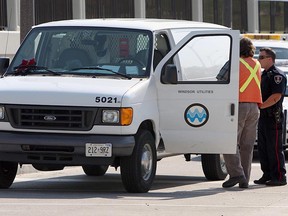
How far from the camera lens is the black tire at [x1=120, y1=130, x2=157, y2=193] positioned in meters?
12.1

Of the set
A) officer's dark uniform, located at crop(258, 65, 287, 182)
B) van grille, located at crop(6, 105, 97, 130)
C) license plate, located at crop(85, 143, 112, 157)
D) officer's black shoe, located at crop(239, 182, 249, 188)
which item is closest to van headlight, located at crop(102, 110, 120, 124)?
van grille, located at crop(6, 105, 97, 130)

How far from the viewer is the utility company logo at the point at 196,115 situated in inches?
502

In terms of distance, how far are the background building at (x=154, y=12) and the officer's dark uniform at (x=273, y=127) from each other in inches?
618

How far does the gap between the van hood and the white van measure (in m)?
0.01

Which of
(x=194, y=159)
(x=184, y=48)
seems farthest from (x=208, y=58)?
(x=194, y=159)

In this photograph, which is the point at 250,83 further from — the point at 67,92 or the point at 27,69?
the point at 27,69

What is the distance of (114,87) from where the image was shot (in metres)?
12.1

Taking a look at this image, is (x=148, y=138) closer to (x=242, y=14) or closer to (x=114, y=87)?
(x=114, y=87)

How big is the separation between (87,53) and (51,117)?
124 centimetres

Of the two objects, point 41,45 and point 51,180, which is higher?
point 41,45

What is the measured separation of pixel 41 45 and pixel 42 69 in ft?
1.56

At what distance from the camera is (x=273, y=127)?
13.6 meters

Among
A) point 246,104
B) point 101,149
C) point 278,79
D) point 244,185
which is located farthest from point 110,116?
point 278,79

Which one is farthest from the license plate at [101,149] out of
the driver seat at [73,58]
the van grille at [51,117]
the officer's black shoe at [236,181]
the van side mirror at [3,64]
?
the van side mirror at [3,64]
